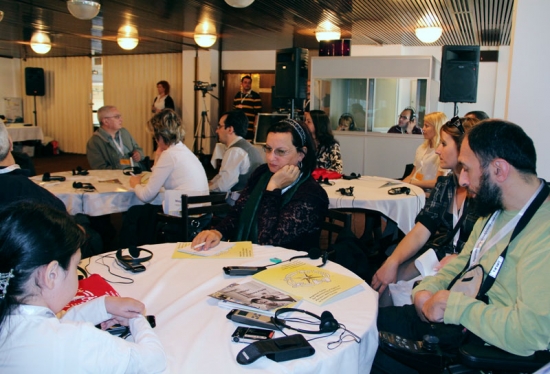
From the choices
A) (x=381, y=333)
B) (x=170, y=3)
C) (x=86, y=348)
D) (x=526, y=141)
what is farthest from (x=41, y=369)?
(x=170, y=3)

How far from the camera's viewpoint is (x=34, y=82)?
14383 mm

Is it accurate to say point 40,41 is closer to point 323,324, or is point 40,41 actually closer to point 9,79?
point 9,79

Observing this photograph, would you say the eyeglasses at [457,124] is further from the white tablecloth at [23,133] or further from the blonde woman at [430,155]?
the white tablecloth at [23,133]

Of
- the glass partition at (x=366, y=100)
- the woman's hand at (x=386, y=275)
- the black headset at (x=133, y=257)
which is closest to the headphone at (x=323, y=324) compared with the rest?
the black headset at (x=133, y=257)

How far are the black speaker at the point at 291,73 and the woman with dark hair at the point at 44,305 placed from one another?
645 cm

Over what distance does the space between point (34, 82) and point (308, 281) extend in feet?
48.5

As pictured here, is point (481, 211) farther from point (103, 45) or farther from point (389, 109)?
point (103, 45)

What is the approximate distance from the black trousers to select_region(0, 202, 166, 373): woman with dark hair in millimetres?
1093

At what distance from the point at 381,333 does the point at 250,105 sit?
975 cm

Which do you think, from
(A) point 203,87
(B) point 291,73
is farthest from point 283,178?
(A) point 203,87

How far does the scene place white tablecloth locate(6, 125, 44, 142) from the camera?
12367 millimetres

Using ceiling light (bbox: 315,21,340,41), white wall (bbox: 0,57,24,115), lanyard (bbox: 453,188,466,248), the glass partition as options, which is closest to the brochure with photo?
lanyard (bbox: 453,188,466,248)

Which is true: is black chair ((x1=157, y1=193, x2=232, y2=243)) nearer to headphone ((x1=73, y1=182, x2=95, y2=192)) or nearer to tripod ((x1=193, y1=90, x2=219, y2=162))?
headphone ((x1=73, y1=182, x2=95, y2=192))

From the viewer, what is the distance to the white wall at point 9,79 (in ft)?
48.5
